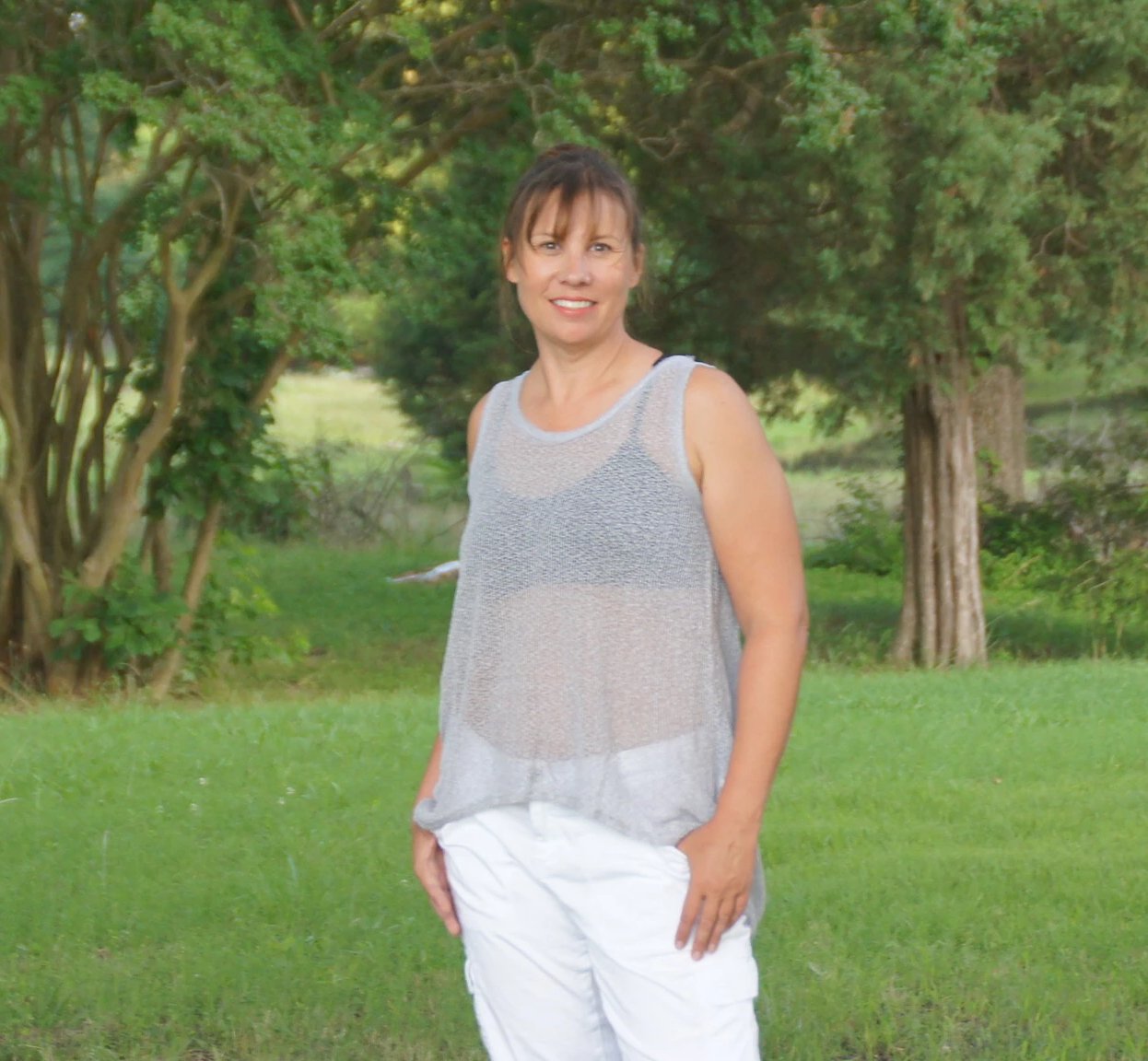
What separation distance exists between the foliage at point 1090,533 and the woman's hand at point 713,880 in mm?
15444

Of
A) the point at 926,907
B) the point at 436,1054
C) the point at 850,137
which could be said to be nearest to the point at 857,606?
the point at 850,137

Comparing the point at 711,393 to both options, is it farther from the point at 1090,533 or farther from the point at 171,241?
the point at 1090,533

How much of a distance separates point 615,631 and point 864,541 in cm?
2234

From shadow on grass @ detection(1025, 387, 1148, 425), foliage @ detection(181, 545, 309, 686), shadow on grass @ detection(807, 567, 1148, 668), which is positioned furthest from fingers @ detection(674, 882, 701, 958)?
shadow on grass @ detection(1025, 387, 1148, 425)

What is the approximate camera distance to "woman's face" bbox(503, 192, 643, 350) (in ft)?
9.22

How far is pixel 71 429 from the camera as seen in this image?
13.9m

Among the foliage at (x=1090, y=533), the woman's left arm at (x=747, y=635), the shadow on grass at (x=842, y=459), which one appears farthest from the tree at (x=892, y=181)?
the shadow on grass at (x=842, y=459)

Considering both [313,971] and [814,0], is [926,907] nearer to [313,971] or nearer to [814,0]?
[313,971]

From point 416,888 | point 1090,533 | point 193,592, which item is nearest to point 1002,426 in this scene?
point 1090,533

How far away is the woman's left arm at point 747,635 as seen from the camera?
2.63m

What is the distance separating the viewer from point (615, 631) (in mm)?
2672

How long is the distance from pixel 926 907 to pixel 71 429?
379 inches

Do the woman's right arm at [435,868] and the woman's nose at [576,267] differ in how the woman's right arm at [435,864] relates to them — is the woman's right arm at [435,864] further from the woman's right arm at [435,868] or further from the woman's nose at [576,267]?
the woman's nose at [576,267]

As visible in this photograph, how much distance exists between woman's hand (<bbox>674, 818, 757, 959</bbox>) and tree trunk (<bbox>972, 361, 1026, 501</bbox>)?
2077cm
